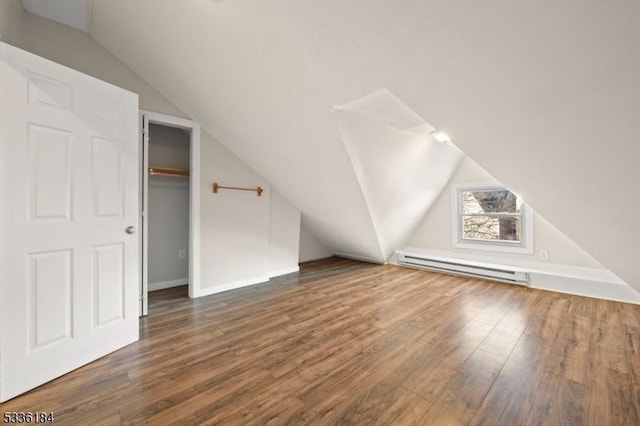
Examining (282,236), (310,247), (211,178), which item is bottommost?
(310,247)

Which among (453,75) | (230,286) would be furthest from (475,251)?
(230,286)

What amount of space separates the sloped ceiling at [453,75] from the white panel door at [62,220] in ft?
2.70

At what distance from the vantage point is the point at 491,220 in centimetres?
421

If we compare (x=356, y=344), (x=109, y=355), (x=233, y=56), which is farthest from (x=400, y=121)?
(x=109, y=355)

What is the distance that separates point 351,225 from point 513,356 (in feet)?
8.21

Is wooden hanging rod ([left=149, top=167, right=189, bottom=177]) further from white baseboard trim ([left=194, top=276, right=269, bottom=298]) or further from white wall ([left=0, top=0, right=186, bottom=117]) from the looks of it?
white baseboard trim ([left=194, top=276, right=269, bottom=298])

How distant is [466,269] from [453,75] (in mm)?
3353

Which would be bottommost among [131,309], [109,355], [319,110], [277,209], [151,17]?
[109,355]

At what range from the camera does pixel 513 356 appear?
1862 mm

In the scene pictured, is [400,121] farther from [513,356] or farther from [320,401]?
[320,401]

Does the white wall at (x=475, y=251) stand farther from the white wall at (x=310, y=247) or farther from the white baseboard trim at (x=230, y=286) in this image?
the white baseboard trim at (x=230, y=286)

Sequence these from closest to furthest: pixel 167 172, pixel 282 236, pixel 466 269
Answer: pixel 167 172 → pixel 466 269 → pixel 282 236

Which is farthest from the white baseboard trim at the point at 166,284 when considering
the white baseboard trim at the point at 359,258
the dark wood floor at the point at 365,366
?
the white baseboard trim at the point at 359,258

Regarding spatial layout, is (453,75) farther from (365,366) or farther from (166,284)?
(166,284)
